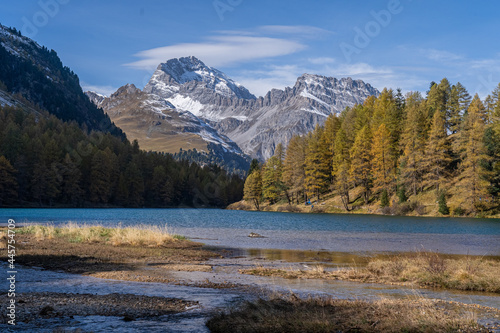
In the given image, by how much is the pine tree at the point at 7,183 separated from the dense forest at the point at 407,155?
7344 cm

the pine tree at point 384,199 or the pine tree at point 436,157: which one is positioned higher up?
→ the pine tree at point 436,157

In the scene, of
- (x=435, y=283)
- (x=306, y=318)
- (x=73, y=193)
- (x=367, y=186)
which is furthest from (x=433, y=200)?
(x=73, y=193)

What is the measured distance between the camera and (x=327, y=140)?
106 m

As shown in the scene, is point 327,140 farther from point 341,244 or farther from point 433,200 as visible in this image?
point 341,244

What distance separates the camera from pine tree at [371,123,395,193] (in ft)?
283

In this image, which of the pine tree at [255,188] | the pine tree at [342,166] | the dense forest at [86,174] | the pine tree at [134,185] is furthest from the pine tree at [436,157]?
the pine tree at [134,185]

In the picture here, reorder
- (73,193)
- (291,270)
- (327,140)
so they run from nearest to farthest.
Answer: (291,270) → (327,140) → (73,193)

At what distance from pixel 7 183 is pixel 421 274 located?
119 meters

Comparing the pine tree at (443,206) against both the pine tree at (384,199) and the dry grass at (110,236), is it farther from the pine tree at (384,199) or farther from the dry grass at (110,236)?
the dry grass at (110,236)

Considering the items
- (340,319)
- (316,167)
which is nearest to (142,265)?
(340,319)

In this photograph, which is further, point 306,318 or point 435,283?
point 435,283

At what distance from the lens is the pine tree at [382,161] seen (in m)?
86.2

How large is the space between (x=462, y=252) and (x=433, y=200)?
164 feet

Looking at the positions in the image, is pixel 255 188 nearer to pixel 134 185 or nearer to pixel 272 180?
pixel 272 180
